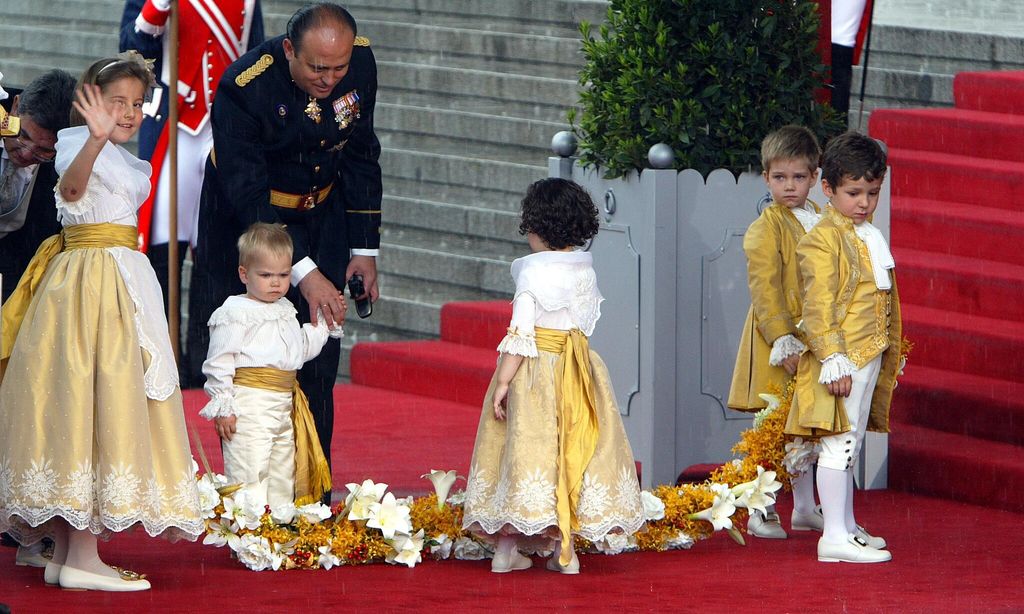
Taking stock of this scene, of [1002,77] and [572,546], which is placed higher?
[1002,77]

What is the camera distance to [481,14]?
12312 millimetres

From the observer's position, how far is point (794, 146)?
662 cm

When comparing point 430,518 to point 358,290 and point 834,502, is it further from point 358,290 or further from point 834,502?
point 834,502

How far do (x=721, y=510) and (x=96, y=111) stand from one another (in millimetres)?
2383

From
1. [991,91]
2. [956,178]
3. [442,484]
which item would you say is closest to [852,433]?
[442,484]

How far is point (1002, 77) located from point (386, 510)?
17.6 ft

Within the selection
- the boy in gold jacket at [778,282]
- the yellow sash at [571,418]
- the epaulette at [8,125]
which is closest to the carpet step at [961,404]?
the boy in gold jacket at [778,282]

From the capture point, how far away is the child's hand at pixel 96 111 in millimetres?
5336

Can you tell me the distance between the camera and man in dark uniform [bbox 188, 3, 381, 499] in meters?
6.12

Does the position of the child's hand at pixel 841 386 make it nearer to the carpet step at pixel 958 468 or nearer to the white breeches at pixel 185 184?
the carpet step at pixel 958 468

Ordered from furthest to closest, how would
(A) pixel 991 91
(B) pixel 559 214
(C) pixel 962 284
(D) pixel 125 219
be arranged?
(A) pixel 991 91 → (C) pixel 962 284 → (B) pixel 559 214 → (D) pixel 125 219

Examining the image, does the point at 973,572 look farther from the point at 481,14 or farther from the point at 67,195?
the point at 481,14

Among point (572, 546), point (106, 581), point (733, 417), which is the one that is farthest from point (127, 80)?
point (733, 417)

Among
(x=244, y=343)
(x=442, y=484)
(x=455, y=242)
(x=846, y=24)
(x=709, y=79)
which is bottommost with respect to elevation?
(x=442, y=484)
